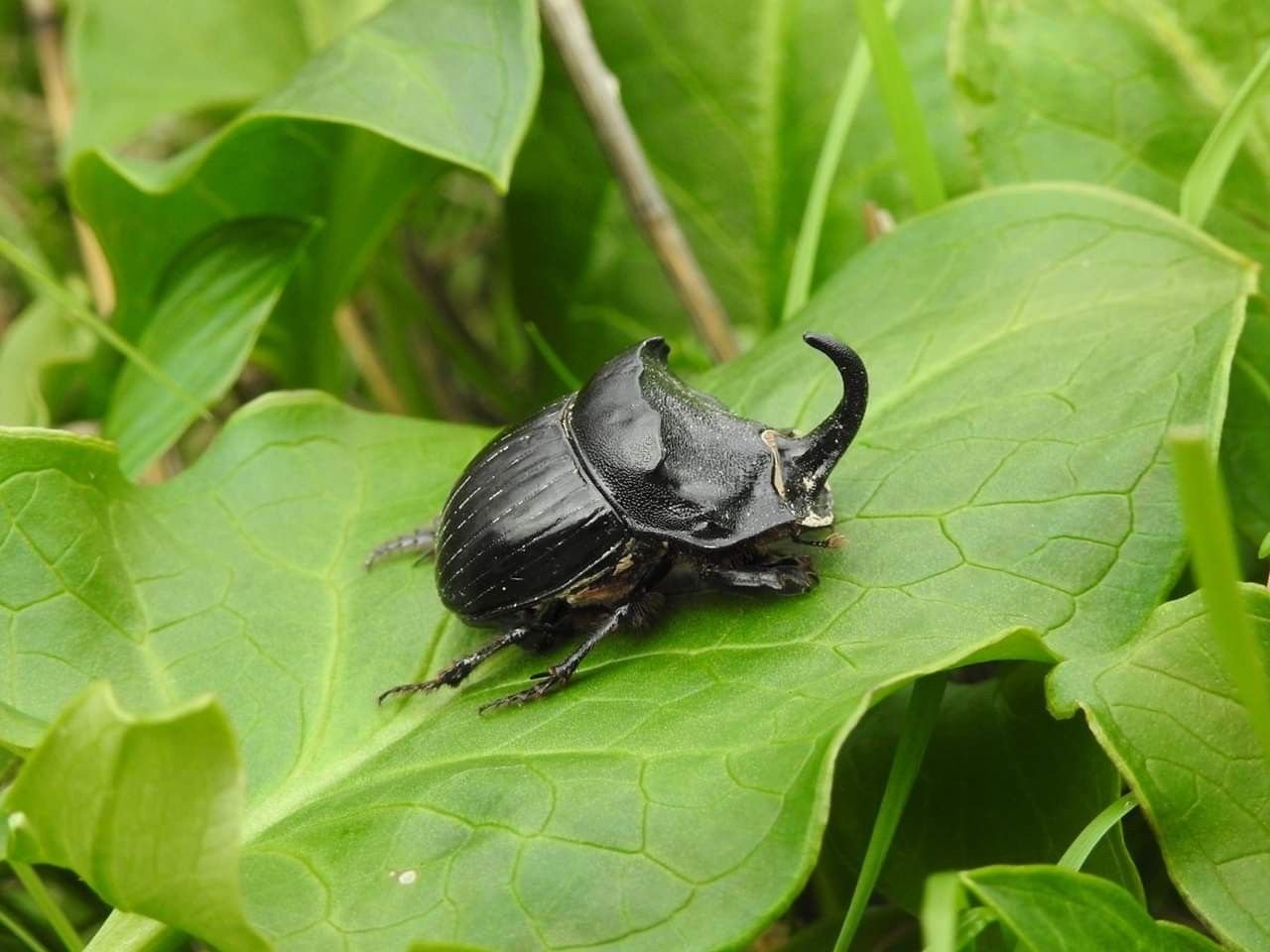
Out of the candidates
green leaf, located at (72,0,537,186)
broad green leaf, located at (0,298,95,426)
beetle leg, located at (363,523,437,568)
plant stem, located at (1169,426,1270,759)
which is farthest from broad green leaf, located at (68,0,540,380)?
plant stem, located at (1169,426,1270,759)

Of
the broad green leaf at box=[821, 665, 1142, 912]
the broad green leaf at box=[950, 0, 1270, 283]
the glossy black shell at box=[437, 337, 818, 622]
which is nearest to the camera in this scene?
the broad green leaf at box=[821, 665, 1142, 912]

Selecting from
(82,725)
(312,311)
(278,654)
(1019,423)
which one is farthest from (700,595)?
(312,311)

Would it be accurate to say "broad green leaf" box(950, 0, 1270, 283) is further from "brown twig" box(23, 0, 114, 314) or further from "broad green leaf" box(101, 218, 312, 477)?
"brown twig" box(23, 0, 114, 314)

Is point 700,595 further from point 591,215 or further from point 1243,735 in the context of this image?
point 591,215

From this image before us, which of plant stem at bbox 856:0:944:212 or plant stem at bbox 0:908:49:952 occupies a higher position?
plant stem at bbox 856:0:944:212

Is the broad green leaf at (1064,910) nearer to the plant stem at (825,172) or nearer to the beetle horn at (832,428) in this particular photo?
the beetle horn at (832,428)

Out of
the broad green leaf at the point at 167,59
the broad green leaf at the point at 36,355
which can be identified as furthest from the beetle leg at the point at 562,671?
the broad green leaf at the point at 167,59

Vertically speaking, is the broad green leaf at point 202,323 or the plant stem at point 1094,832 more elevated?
the broad green leaf at point 202,323
